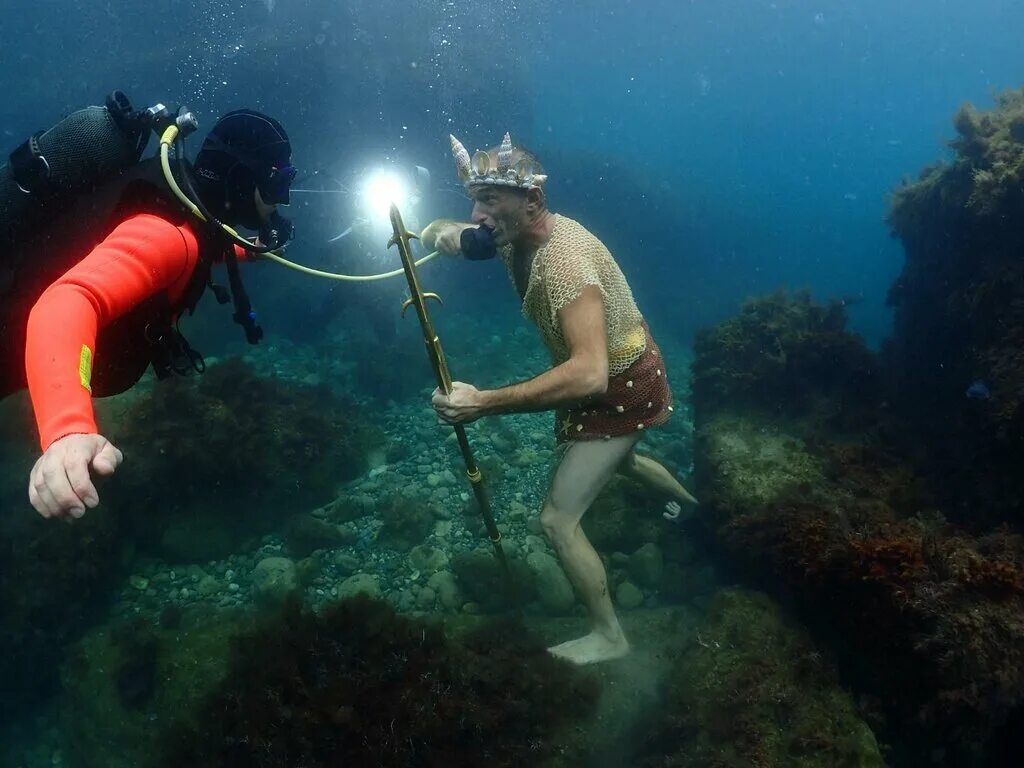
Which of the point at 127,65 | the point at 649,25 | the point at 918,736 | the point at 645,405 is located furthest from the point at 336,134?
the point at 649,25

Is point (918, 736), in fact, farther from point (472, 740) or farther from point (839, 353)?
point (839, 353)

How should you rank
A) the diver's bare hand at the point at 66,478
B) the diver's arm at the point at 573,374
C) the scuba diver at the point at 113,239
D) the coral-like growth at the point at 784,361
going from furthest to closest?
the coral-like growth at the point at 784,361, the diver's arm at the point at 573,374, the scuba diver at the point at 113,239, the diver's bare hand at the point at 66,478

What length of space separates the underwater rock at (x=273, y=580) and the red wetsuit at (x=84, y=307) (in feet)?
15.2

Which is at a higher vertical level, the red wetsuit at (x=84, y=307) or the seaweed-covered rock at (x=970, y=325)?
the red wetsuit at (x=84, y=307)

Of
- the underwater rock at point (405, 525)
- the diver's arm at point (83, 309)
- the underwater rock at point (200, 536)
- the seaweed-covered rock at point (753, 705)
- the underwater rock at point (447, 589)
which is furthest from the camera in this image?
the underwater rock at point (200, 536)

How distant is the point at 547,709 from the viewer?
4.36 metres

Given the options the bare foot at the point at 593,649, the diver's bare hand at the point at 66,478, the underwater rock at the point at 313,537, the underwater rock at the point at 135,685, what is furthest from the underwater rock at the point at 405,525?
the diver's bare hand at the point at 66,478

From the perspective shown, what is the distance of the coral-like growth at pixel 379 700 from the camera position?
395cm

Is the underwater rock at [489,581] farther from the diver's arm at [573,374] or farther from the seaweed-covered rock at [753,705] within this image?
the diver's arm at [573,374]

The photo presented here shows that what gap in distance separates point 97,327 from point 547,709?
4.03 metres

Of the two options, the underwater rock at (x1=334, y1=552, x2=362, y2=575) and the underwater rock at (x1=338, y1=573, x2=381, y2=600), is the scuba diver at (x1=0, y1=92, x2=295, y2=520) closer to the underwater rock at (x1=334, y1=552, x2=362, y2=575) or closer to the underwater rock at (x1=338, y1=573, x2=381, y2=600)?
the underwater rock at (x1=338, y1=573, x2=381, y2=600)

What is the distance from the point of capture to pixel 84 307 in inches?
78.3

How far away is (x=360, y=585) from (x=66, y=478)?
494 centimetres

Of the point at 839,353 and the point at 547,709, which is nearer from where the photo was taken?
the point at 547,709
